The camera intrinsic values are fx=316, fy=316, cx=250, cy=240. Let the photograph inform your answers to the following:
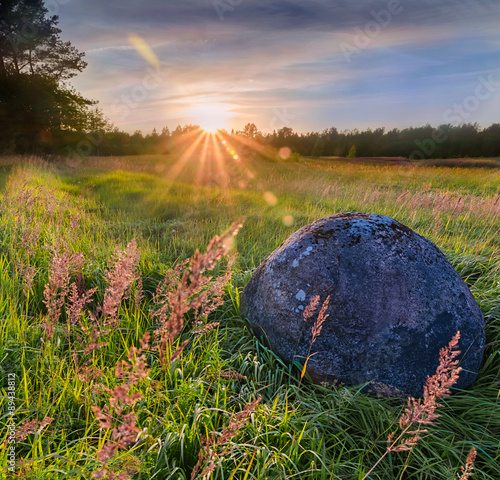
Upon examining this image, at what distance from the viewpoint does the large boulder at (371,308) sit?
7.33 ft

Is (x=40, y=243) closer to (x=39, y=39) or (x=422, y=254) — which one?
(x=422, y=254)

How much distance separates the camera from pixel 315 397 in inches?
85.7

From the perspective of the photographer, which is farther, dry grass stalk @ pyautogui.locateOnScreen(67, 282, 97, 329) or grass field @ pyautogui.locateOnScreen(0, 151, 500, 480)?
dry grass stalk @ pyautogui.locateOnScreen(67, 282, 97, 329)

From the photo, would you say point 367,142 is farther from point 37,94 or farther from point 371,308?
point 371,308

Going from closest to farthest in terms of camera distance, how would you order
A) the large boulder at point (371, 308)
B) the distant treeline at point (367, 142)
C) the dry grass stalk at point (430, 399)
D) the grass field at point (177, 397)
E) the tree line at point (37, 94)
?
the dry grass stalk at point (430, 399) < the grass field at point (177, 397) < the large boulder at point (371, 308) < the tree line at point (37, 94) < the distant treeline at point (367, 142)

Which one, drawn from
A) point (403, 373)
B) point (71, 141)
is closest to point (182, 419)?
point (403, 373)

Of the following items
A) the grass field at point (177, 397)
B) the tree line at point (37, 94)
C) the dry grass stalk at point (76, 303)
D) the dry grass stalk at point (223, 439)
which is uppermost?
the tree line at point (37, 94)

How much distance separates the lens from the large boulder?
7.33 feet

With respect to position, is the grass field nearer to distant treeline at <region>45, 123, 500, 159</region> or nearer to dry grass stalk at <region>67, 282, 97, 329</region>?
dry grass stalk at <region>67, 282, 97, 329</region>

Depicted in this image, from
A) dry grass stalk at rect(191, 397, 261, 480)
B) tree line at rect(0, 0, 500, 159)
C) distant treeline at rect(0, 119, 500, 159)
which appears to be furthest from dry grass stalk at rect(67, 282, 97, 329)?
distant treeline at rect(0, 119, 500, 159)

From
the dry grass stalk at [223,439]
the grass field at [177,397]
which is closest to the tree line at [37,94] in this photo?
the grass field at [177,397]

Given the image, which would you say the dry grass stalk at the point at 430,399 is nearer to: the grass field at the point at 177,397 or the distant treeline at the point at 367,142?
the grass field at the point at 177,397

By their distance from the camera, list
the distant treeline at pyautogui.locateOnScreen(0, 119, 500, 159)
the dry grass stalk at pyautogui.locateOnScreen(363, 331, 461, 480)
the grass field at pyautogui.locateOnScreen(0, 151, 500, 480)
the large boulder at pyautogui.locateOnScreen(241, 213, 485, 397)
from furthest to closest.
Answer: the distant treeline at pyautogui.locateOnScreen(0, 119, 500, 159)
the large boulder at pyautogui.locateOnScreen(241, 213, 485, 397)
the grass field at pyautogui.locateOnScreen(0, 151, 500, 480)
the dry grass stalk at pyautogui.locateOnScreen(363, 331, 461, 480)

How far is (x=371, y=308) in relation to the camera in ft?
7.51
